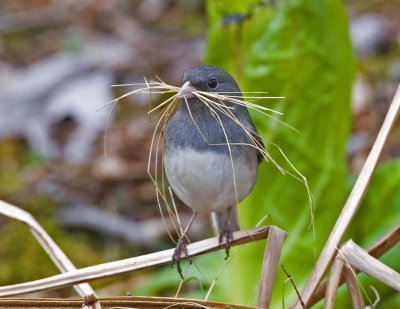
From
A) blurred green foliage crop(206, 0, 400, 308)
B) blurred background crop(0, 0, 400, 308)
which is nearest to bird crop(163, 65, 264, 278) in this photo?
blurred background crop(0, 0, 400, 308)

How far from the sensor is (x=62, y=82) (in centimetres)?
485

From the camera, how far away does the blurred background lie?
2.68 m

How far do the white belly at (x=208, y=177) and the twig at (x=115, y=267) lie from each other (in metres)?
0.09

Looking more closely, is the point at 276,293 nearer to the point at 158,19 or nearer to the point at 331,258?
Answer: the point at 331,258

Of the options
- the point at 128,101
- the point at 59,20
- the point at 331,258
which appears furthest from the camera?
the point at 59,20

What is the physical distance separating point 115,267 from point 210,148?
12.9 inches

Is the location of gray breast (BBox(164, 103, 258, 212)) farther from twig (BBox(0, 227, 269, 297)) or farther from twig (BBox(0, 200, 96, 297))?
twig (BBox(0, 200, 96, 297))

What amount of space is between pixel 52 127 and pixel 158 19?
1.55 meters

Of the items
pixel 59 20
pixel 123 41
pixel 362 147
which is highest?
pixel 59 20

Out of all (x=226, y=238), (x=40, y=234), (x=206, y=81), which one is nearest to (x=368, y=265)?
(x=226, y=238)

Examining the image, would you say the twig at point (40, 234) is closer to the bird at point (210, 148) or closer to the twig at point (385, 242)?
the bird at point (210, 148)

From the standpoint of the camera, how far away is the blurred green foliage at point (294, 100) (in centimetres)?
265

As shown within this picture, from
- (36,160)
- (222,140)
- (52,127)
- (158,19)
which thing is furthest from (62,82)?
(222,140)

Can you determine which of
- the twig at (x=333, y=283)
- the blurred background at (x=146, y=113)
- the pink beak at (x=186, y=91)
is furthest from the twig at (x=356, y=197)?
the blurred background at (x=146, y=113)
